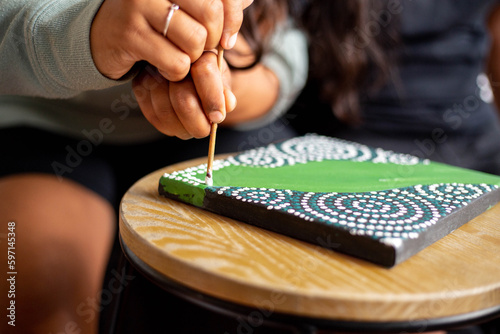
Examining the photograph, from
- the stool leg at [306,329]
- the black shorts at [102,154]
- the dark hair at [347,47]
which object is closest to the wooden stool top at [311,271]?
the stool leg at [306,329]

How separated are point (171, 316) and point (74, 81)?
0.52 m

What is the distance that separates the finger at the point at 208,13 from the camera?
15.4 inches

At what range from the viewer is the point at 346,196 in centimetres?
44

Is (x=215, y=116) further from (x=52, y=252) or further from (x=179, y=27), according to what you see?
(x=52, y=252)

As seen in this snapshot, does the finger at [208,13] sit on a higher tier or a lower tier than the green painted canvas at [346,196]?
higher

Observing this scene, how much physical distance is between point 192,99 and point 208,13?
0.08m

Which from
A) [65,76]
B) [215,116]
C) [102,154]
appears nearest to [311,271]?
[215,116]

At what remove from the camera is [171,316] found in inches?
33.4

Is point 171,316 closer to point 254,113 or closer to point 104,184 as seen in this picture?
point 104,184

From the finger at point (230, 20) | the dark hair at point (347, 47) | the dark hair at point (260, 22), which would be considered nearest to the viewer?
the finger at point (230, 20)

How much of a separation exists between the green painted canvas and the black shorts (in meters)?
0.19

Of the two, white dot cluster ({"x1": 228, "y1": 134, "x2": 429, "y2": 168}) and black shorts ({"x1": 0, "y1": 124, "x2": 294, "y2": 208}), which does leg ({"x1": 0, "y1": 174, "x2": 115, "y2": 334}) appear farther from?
white dot cluster ({"x1": 228, "y1": 134, "x2": 429, "y2": 168})

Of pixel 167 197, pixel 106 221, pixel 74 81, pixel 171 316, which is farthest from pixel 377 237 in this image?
pixel 171 316

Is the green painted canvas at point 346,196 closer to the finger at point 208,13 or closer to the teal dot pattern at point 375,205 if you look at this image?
the teal dot pattern at point 375,205
